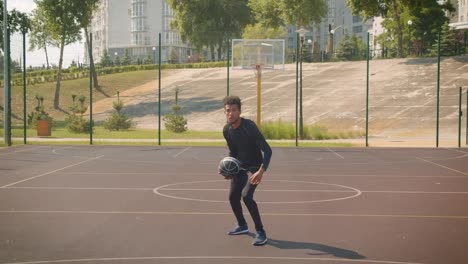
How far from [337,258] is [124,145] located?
19.4m

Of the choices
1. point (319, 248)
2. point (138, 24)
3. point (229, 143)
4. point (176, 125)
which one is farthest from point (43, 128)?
point (138, 24)

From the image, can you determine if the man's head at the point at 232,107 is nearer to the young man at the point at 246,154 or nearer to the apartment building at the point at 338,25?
the young man at the point at 246,154

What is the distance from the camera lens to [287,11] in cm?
7231

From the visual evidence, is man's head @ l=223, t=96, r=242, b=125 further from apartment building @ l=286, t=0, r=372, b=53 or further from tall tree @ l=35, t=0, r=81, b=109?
apartment building @ l=286, t=0, r=372, b=53

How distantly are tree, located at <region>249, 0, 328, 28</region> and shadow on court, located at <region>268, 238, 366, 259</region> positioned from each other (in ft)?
216

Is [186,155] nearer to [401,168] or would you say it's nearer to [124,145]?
[124,145]

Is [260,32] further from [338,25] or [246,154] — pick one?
[338,25]

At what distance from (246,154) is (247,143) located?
0.15m

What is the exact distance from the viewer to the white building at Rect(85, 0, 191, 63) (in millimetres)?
134375

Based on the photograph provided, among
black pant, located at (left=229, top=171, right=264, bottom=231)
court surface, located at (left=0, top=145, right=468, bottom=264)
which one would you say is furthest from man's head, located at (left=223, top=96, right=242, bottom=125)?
court surface, located at (left=0, top=145, right=468, bottom=264)

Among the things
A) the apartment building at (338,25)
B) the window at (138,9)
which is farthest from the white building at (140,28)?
the apartment building at (338,25)

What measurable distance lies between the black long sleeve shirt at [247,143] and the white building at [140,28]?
124 metres

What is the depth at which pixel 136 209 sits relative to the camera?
10406mm

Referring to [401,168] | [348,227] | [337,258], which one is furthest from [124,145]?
[337,258]
